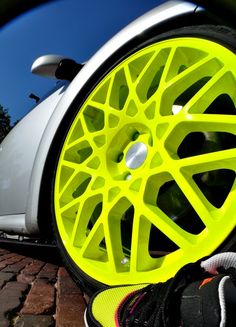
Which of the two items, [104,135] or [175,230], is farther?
[104,135]

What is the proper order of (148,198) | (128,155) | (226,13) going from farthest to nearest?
(128,155) < (148,198) < (226,13)

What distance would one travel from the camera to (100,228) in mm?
1577

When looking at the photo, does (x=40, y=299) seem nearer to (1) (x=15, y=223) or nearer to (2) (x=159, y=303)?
(2) (x=159, y=303)

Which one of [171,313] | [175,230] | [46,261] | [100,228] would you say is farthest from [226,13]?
[46,261]

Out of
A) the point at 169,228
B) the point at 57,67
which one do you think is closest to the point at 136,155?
the point at 169,228

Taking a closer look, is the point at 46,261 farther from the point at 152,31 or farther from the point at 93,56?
the point at 152,31

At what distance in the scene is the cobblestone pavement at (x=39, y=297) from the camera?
122cm

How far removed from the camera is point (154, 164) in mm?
1387

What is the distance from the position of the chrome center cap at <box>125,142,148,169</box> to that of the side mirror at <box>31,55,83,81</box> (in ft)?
2.43

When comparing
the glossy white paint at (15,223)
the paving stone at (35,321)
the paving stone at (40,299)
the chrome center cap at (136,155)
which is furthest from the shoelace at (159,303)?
the glossy white paint at (15,223)

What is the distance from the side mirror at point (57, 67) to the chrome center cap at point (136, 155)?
0.74 metres

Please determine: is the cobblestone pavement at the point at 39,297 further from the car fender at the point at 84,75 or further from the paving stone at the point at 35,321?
the car fender at the point at 84,75

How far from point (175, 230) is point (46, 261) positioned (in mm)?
1287

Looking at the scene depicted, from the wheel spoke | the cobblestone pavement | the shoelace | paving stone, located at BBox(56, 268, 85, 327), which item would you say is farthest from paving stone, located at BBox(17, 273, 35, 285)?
the shoelace
